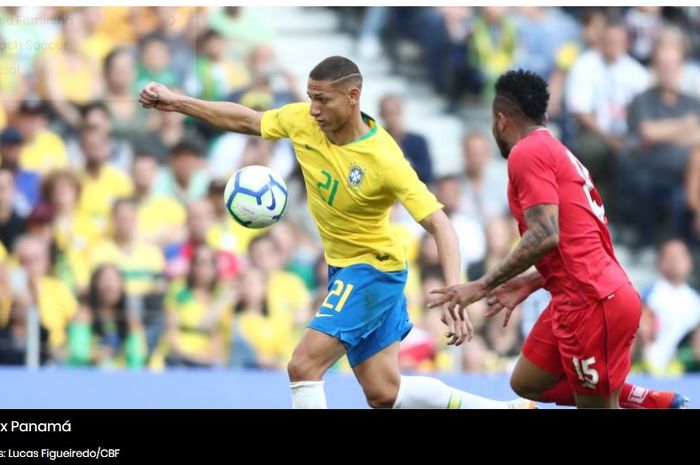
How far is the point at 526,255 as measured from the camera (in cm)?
658

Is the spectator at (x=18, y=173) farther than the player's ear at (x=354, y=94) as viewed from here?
Yes

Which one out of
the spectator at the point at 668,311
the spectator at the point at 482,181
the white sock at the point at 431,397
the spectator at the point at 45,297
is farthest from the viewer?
the spectator at the point at 482,181

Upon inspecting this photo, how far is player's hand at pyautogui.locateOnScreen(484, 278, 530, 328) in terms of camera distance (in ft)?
24.0

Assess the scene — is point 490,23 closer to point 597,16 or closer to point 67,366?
point 597,16

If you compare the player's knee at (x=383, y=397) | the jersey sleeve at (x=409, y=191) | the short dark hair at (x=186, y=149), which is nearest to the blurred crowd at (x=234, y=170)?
the short dark hair at (x=186, y=149)

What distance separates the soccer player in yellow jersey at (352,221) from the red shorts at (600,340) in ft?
2.35

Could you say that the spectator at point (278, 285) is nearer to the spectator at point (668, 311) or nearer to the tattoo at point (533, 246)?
the spectator at point (668, 311)

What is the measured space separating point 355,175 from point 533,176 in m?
1.11

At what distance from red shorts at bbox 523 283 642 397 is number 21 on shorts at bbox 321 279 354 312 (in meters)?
1.16

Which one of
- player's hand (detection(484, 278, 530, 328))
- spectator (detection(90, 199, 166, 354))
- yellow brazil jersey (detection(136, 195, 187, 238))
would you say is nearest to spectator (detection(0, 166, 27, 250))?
spectator (detection(90, 199, 166, 354))

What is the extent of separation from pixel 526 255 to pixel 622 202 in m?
6.46

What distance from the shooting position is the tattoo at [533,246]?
6.58m

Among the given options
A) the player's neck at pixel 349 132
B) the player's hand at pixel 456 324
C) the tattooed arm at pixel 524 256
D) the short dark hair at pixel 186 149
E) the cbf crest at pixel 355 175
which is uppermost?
the short dark hair at pixel 186 149

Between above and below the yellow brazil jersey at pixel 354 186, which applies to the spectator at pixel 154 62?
above
